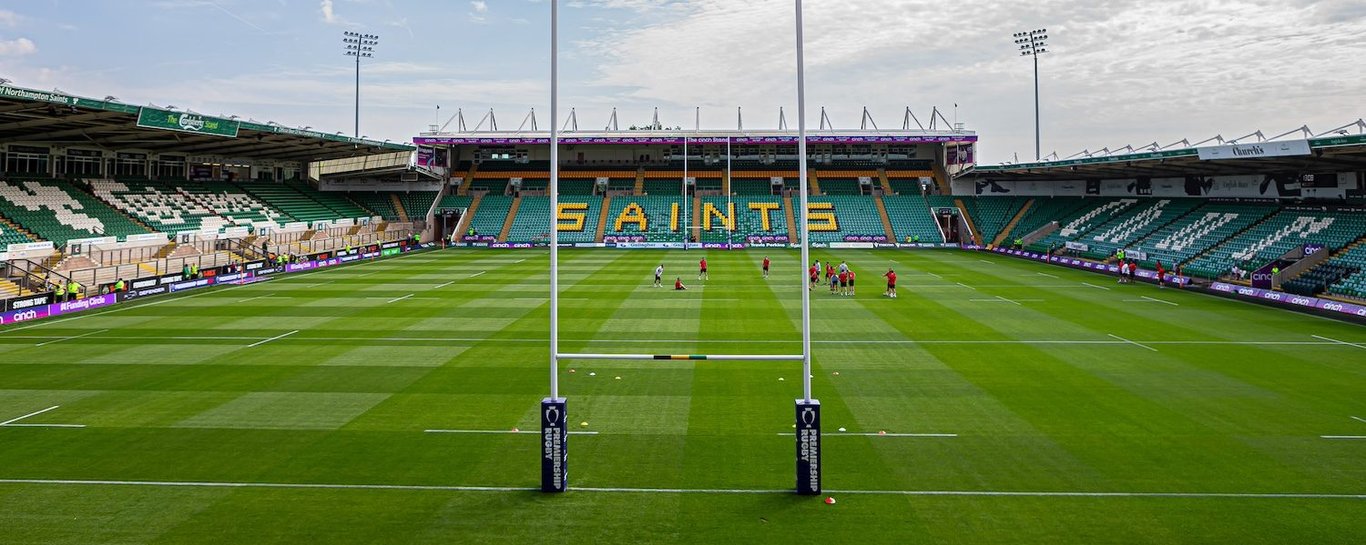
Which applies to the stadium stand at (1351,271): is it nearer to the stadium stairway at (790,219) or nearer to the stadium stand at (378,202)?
the stadium stairway at (790,219)

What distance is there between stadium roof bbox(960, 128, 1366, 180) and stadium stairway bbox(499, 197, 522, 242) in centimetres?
4521

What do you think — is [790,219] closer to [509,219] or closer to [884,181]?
[884,181]

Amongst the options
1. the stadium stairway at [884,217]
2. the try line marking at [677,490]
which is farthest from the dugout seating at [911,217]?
the try line marking at [677,490]

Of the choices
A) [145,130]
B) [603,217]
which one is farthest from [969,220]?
[145,130]

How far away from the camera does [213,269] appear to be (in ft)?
135

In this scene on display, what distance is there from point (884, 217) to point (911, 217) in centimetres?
252

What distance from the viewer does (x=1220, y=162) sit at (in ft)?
135

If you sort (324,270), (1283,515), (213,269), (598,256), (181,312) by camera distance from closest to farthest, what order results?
(1283,515), (181,312), (213,269), (324,270), (598,256)

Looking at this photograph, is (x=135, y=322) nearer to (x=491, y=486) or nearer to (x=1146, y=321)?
(x=491, y=486)

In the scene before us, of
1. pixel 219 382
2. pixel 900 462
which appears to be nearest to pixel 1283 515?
pixel 900 462

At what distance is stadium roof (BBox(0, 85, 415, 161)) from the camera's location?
33.0 metres

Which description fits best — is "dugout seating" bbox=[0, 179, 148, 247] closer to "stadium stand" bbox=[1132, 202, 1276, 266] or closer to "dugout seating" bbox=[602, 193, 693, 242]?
"dugout seating" bbox=[602, 193, 693, 242]

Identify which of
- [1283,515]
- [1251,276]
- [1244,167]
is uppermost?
[1244,167]

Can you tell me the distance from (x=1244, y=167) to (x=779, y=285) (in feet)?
93.8
